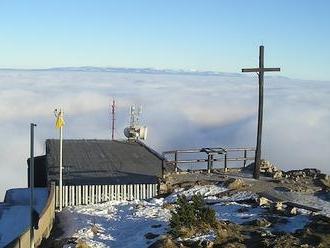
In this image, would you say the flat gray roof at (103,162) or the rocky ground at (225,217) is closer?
the rocky ground at (225,217)

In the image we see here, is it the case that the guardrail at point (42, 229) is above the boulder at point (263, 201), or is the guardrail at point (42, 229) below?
below

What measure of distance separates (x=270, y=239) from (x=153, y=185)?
29.3ft

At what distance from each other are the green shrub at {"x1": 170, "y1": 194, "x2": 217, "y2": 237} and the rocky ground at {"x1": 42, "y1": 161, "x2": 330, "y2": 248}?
0.13 meters

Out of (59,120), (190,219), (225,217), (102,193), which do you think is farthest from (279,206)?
(59,120)

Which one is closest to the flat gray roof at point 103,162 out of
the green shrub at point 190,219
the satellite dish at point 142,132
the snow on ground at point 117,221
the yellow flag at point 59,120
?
the satellite dish at point 142,132

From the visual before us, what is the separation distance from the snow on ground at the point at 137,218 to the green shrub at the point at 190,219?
539 mm

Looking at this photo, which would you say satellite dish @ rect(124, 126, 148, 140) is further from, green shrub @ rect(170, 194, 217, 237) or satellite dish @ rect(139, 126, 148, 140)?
green shrub @ rect(170, 194, 217, 237)

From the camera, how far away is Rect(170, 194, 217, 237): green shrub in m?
16.5

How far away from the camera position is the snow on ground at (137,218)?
1705 cm

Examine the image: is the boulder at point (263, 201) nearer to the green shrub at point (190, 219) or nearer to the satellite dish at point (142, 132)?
the green shrub at point (190, 219)

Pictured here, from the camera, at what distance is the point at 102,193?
23.1 metres

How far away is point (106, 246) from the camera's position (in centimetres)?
1658

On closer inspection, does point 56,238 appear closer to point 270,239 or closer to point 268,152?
point 270,239

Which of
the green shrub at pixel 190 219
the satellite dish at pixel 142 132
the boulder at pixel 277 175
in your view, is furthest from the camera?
the satellite dish at pixel 142 132
